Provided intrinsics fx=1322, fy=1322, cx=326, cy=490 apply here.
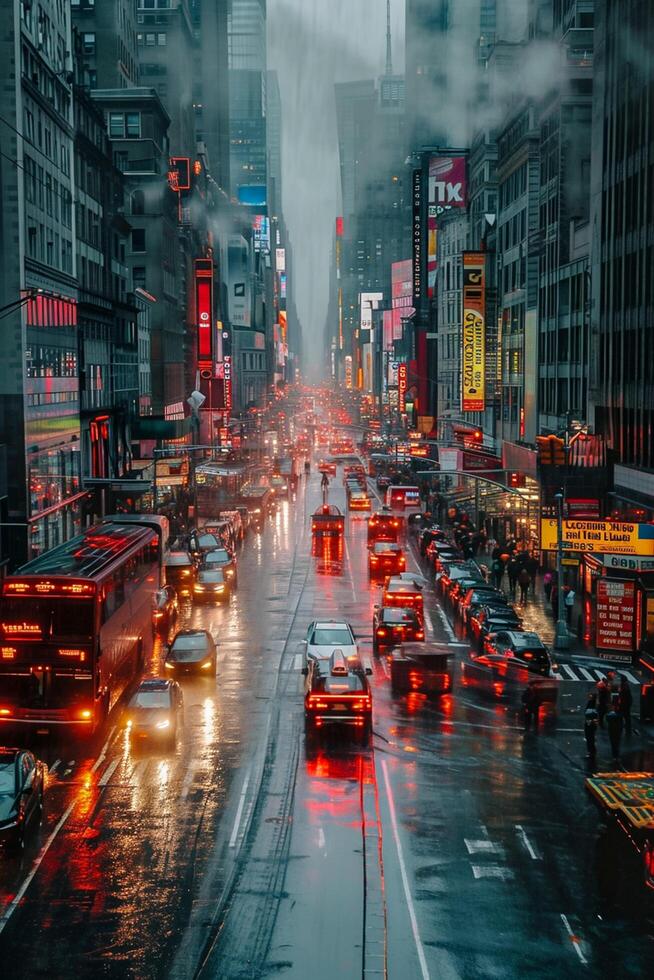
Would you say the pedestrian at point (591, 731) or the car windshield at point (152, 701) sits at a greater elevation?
the car windshield at point (152, 701)

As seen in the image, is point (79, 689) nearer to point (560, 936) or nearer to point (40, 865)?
point (40, 865)

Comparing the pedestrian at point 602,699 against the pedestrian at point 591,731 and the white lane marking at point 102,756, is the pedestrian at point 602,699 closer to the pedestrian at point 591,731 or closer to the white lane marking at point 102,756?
the pedestrian at point 591,731

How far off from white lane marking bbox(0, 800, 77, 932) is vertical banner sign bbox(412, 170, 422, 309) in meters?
128

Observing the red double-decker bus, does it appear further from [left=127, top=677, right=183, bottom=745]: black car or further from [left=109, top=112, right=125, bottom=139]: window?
[left=109, top=112, right=125, bottom=139]: window

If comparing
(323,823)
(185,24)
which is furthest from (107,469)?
(185,24)

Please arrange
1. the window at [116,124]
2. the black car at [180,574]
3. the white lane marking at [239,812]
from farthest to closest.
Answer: the window at [116,124], the black car at [180,574], the white lane marking at [239,812]

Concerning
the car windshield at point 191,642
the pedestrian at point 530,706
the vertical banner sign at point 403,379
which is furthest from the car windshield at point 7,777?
the vertical banner sign at point 403,379

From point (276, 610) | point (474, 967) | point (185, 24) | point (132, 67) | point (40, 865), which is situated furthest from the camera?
point (185, 24)

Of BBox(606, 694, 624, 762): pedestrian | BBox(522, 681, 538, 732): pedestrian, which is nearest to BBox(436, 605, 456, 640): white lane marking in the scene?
BBox(522, 681, 538, 732): pedestrian

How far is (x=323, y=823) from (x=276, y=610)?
2954 cm

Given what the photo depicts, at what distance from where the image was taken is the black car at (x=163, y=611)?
46.4 meters

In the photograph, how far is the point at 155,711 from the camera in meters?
32.0

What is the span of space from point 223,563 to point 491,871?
40215mm

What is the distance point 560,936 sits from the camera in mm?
19594
